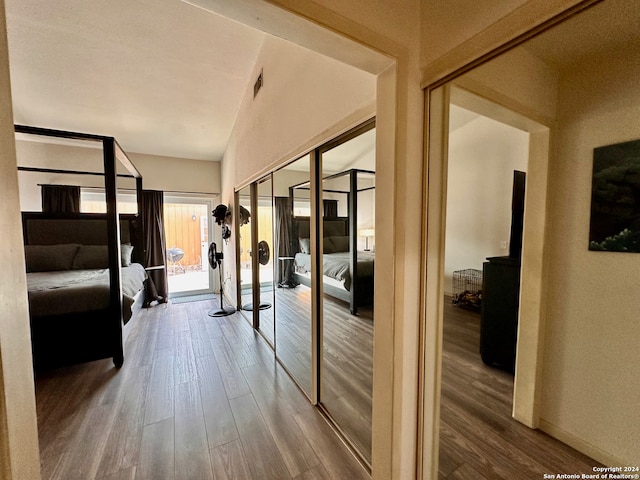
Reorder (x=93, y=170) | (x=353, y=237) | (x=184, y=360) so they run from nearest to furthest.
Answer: (x=353, y=237) → (x=184, y=360) → (x=93, y=170)

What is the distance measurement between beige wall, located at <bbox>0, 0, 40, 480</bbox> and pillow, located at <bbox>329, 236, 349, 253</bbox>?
5.52ft

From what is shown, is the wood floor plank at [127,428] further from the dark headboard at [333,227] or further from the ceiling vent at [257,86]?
the ceiling vent at [257,86]

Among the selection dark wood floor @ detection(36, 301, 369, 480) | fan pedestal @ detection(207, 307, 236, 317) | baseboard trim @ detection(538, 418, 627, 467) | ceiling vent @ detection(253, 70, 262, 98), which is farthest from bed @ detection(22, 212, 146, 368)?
baseboard trim @ detection(538, 418, 627, 467)

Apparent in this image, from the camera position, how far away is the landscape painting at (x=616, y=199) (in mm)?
980

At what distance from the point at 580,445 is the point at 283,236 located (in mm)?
2545

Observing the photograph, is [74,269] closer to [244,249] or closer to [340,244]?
[244,249]

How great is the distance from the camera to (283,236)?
277 centimetres

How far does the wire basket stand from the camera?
58.8 inches

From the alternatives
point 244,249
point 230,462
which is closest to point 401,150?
point 230,462

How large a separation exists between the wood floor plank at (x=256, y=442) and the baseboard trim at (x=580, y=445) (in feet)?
4.95

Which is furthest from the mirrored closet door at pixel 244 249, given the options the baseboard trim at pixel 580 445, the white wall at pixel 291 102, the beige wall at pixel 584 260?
the baseboard trim at pixel 580 445

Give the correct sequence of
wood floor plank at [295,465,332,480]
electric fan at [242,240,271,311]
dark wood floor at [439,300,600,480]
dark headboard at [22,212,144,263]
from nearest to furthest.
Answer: dark wood floor at [439,300,600,480], wood floor plank at [295,465,332,480], electric fan at [242,240,271,311], dark headboard at [22,212,144,263]

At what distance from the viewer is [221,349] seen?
117 inches

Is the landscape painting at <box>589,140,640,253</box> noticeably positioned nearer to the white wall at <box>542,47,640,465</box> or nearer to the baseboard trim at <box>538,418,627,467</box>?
the white wall at <box>542,47,640,465</box>
